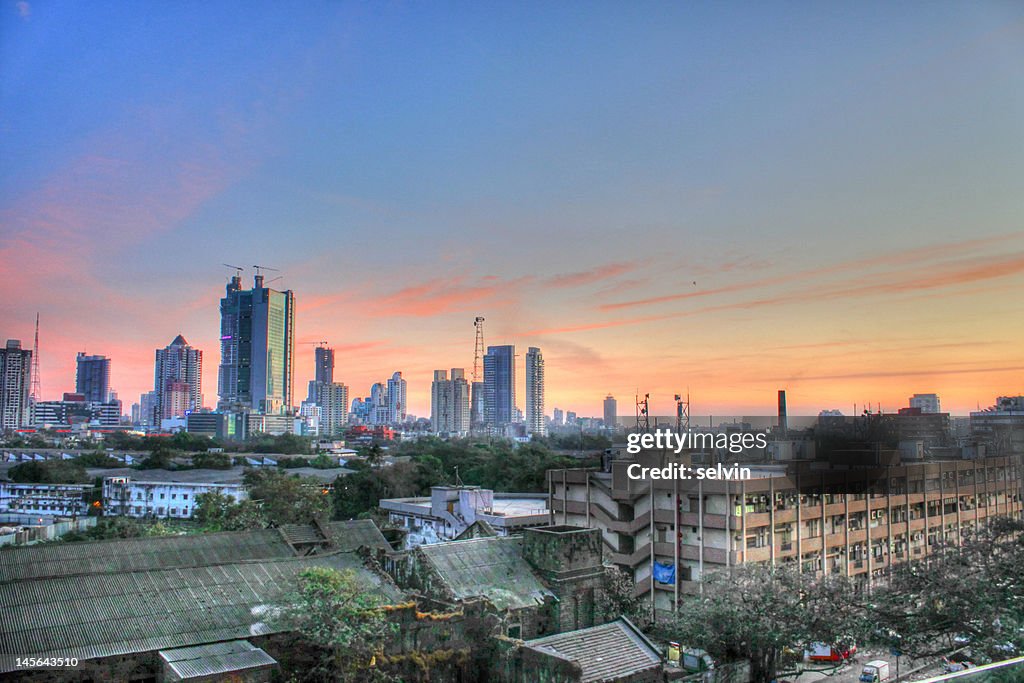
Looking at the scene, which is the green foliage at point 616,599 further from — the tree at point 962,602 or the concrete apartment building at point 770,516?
the tree at point 962,602

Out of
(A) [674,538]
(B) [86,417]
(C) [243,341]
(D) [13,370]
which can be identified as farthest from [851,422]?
(C) [243,341]

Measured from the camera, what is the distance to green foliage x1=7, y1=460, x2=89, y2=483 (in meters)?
46.5

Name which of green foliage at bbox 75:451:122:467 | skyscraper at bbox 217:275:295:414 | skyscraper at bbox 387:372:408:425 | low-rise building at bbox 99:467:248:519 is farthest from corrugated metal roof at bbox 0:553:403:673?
skyscraper at bbox 387:372:408:425

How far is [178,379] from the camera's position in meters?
113

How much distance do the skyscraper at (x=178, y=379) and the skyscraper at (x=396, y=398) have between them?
44702 millimetres

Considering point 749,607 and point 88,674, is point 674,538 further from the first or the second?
point 88,674

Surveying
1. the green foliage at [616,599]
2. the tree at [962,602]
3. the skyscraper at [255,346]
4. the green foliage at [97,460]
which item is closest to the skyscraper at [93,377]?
the green foliage at [97,460]

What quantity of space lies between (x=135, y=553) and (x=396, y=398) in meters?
141

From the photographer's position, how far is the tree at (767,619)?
15312mm

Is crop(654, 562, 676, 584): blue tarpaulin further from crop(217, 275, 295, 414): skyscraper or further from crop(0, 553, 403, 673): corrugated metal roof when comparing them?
crop(217, 275, 295, 414): skyscraper

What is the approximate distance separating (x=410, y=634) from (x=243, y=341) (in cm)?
9721

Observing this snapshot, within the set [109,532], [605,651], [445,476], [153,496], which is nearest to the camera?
[605,651]

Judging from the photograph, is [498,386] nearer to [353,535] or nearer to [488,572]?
[353,535]

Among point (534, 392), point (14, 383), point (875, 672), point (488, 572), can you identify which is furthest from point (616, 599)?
point (534, 392)
